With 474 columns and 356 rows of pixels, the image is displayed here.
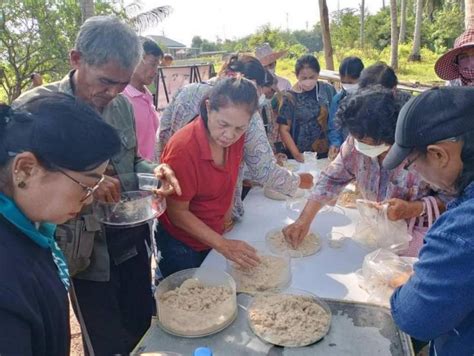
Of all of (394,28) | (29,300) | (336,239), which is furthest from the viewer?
(394,28)

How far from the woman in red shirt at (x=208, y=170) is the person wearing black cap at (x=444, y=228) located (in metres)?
0.69

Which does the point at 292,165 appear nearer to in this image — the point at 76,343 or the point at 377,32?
the point at 76,343

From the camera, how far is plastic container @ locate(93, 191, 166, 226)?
5.07ft

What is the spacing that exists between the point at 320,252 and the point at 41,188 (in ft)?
4.11

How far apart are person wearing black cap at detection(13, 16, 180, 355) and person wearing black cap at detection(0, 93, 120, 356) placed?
450 mm

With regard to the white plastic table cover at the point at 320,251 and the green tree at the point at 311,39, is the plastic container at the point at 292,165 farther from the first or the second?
the green tree at the point at 311,39

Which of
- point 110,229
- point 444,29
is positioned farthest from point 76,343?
point 444,29

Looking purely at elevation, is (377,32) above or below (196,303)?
above

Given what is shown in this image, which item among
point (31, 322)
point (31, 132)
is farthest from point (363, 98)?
point (31, 322)

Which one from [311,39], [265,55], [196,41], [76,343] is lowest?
[76,343]

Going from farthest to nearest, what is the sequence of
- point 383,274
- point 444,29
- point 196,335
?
1. point 444,29
2. point 383,274
3. point 196,335

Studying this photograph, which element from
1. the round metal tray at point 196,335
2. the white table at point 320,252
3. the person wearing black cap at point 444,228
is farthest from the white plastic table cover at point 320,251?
the person wearing black cap at point 444,228

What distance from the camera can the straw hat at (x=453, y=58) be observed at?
8.11 ft

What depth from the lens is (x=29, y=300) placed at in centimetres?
79
